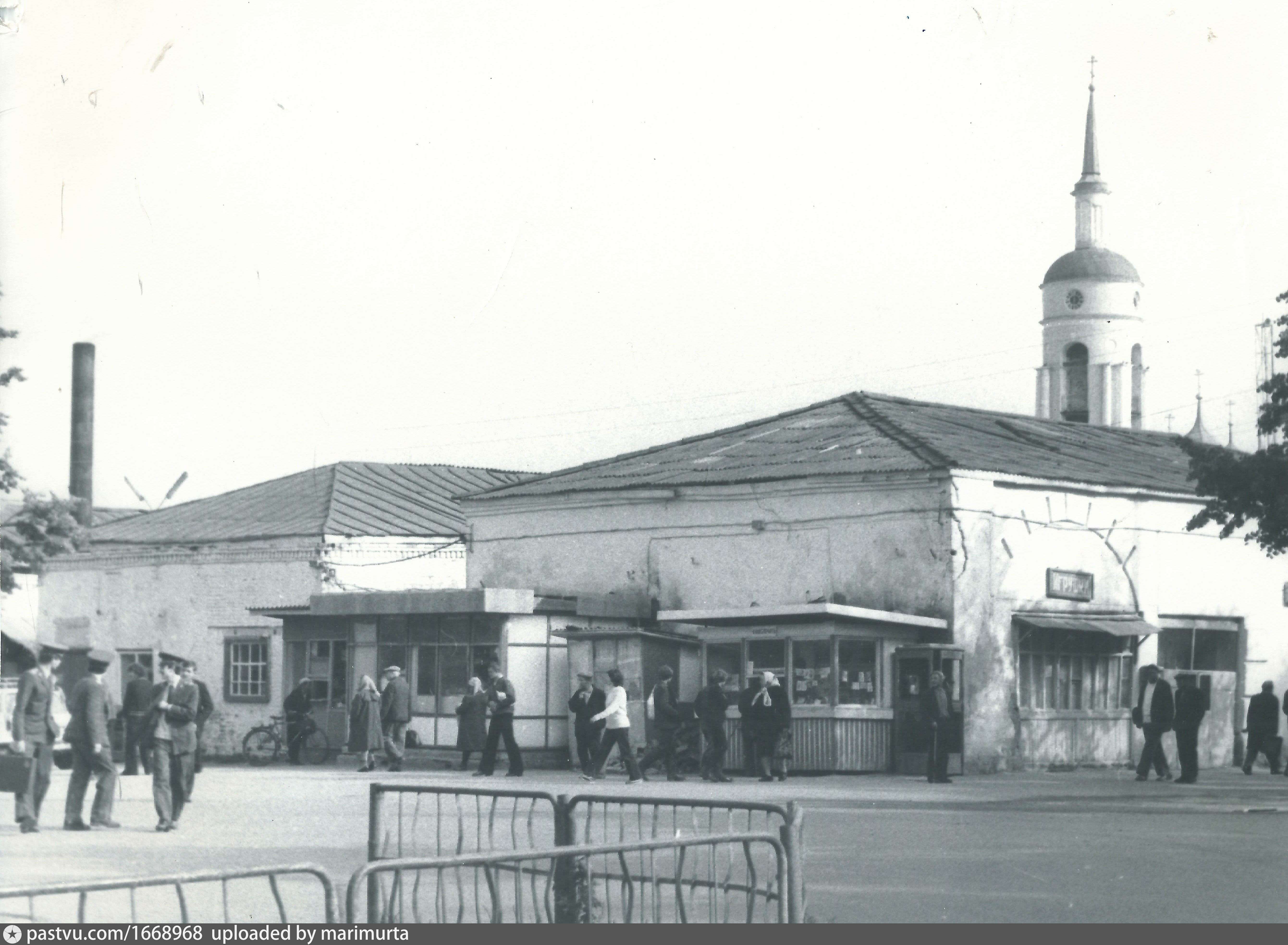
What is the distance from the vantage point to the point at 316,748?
107ft

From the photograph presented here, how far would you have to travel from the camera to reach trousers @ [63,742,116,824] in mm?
17375

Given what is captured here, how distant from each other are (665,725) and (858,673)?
10.6 feet

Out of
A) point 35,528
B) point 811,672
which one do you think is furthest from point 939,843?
point 35,528

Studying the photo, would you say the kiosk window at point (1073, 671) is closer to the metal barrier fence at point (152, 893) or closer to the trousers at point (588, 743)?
the trousers at point (588, 743)

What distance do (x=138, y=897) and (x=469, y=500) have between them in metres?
28.6

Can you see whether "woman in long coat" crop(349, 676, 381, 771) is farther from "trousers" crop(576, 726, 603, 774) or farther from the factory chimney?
the factory chimney

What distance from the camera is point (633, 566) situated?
32469 millimetres

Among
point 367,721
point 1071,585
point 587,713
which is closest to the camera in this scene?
point 587,713

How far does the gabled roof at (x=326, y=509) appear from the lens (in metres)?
41.8

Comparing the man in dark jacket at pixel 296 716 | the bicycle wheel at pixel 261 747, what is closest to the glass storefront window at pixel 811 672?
the man in dark jacket at pixel 296 716

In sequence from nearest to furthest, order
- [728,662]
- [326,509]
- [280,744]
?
[728,662]
[280,744]
[326,509]

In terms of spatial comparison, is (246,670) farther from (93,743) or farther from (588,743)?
(93,743)

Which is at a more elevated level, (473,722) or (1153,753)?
(473,722)
